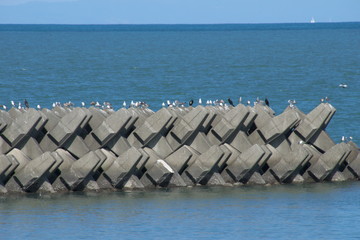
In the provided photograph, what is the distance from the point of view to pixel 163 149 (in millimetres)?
28531

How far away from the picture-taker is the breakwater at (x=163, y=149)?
26.9m

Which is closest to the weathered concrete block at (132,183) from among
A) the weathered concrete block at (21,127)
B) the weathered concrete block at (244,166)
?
the weathered concrete block at (244,166)

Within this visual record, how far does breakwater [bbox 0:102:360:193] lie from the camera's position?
88.2 ft

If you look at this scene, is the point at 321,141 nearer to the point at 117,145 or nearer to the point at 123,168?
the point at 117,145

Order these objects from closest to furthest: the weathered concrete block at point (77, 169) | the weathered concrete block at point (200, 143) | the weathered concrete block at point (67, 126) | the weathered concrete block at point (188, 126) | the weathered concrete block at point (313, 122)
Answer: the weathered concrete block at point (77, 169) < the weathered concrete block at point (67, 126) < the weathered concrete block at point (188, 126) < the weathered concrete block at point (200, 143) < the weathered concrete block at point (313, 122)

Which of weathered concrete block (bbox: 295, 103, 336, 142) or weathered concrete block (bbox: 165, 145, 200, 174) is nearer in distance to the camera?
weathered concrete block (bbox: 165, 145, 200, 174)

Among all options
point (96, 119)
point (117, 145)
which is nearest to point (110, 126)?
point (117, 145)

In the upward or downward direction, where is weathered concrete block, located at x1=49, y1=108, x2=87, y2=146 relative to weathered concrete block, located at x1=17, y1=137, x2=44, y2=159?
upward

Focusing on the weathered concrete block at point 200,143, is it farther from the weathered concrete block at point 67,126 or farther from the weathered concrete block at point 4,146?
the weathered concrete block at point 4,146

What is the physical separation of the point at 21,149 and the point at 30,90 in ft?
118

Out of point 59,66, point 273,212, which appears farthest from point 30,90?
point 273,212

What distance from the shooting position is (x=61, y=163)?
87.2ft

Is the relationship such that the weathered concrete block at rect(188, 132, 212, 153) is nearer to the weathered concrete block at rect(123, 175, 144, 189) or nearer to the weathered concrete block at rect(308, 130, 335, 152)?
the weathered concrete block at rect(123, 175, 144, 189)

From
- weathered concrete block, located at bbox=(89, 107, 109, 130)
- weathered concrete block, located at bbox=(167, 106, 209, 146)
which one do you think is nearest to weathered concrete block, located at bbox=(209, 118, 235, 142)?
weathered concrete block, located at bbox=(167, 106, 209, 146)
